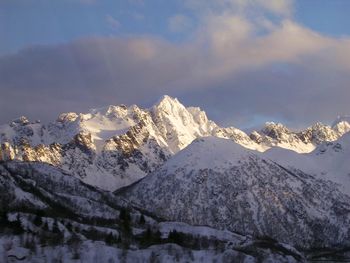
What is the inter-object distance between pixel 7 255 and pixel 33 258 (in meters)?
6.68

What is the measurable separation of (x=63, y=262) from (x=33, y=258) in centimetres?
807

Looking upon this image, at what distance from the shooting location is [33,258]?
19412 cm

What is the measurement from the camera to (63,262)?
19838 cm

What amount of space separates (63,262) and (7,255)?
1475 centimetres

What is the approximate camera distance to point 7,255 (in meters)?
191
